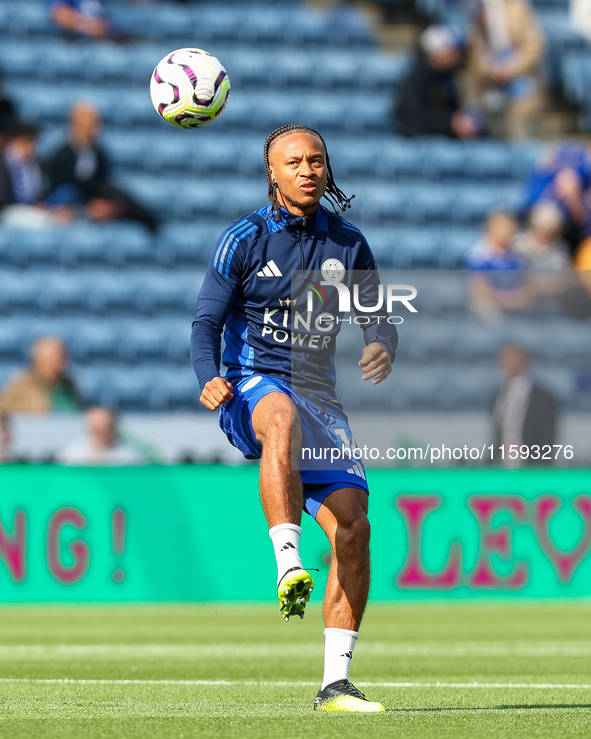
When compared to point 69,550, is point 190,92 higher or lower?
higher

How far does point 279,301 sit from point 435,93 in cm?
1359

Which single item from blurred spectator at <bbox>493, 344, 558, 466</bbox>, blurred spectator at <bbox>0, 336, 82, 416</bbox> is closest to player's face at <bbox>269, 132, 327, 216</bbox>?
blurred spectator at <bbox>493, 344, 558, 466</bbox>

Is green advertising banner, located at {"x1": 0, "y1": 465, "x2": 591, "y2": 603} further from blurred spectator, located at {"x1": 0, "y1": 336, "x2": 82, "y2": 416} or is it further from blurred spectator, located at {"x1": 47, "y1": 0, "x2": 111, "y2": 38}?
blurred spectator, located at {"x1": 47, "y1": 0, "x2": 111, "y2": 38}

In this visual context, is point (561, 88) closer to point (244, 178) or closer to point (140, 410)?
point (244, 178)

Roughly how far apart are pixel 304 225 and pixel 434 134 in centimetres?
1342

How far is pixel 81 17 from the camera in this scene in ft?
57.4

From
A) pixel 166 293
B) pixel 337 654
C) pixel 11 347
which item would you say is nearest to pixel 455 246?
pixel 166 293

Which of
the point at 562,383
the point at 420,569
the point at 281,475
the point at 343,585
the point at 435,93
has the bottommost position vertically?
the point at 420,569

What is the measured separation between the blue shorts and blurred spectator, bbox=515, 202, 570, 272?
37.5 feet

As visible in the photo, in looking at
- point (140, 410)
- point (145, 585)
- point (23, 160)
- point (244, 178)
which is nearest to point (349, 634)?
point (145, 585)

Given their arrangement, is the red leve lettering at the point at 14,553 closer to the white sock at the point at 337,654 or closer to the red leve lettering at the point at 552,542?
the red leve lettering at the point at 552,542

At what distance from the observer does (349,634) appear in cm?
487

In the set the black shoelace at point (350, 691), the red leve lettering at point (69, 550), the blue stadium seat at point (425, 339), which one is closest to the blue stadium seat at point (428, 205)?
the blue stadium seat at point (425, 339)

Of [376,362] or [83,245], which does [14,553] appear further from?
[376,362]
